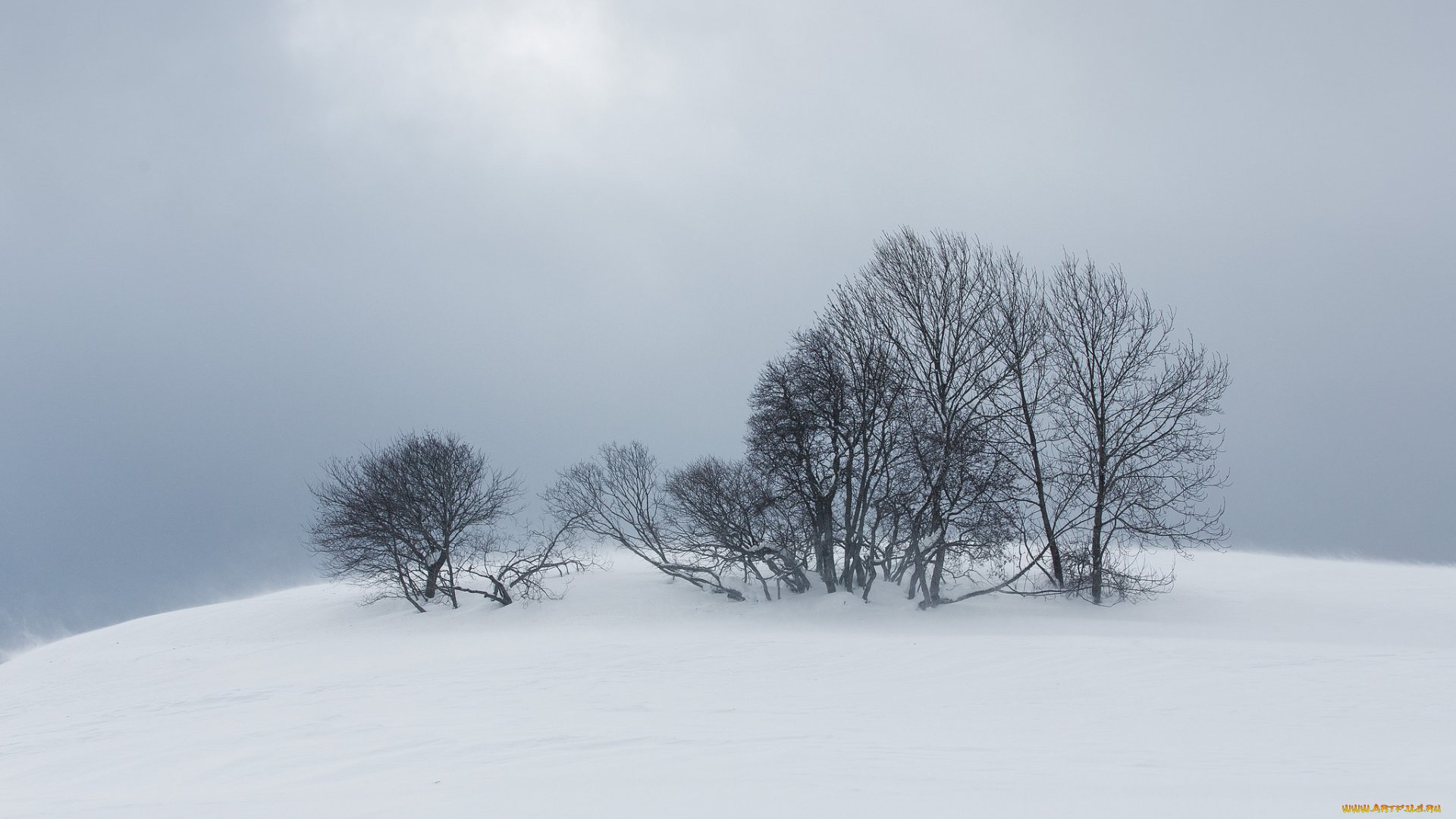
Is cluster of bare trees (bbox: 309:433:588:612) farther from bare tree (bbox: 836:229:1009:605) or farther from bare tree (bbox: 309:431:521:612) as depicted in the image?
bare tree (bbox: 836:229:1009:605)

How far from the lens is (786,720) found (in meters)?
7.55

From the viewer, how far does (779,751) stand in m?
6.09

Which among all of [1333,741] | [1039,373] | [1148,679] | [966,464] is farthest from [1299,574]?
[1333,741]

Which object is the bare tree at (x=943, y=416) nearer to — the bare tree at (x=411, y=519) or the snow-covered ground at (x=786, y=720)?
the snow-covered ground at (x=786, y=720)

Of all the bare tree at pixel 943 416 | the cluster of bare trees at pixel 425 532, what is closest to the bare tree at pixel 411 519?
the cluster of bare trees at pixel 425 532

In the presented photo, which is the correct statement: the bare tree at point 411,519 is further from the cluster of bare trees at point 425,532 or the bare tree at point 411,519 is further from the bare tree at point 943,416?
the bare tree at point 943,416

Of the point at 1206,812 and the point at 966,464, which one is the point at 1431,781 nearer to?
the point at 1206,812

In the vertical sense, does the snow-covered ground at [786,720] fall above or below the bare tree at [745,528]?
below

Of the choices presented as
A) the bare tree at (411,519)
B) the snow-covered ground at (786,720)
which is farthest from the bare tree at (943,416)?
the bare tree at (411,519)

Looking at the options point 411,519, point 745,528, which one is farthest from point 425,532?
point 745,528

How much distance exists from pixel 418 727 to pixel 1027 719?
642 centimetres

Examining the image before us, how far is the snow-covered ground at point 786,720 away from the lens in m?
5.02

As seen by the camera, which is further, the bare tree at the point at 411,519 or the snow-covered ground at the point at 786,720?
the bare tree at the point at 411,519

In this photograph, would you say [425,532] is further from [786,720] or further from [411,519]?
[786,720]
